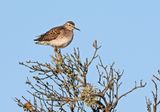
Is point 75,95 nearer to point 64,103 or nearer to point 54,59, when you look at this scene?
point 64,103

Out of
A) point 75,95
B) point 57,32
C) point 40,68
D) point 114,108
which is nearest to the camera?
point 114,108

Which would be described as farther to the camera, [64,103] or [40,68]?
[40,68]

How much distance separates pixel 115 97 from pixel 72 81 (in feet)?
4.48

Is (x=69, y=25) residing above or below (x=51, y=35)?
above

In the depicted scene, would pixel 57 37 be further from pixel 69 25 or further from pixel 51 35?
pixel 69 25

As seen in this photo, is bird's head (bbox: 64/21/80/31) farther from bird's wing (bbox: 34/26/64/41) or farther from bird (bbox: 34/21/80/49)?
bird's wing (bbox: 34/26/64/41)

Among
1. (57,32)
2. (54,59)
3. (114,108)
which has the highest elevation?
(57,32)

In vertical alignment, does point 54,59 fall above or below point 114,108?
above

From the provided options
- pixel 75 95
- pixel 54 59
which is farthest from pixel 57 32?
pixel 75 95

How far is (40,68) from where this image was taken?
13.9 meters

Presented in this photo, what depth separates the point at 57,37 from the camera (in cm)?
2338

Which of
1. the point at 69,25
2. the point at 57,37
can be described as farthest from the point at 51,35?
the point at 69,25

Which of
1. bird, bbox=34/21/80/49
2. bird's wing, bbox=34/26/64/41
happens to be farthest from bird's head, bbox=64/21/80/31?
bird's wing, bbox=34/26/64/41

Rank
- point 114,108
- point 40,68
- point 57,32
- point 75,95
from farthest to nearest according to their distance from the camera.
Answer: point 57,32 < point 40,68 < point 75,95 < point 114,108
